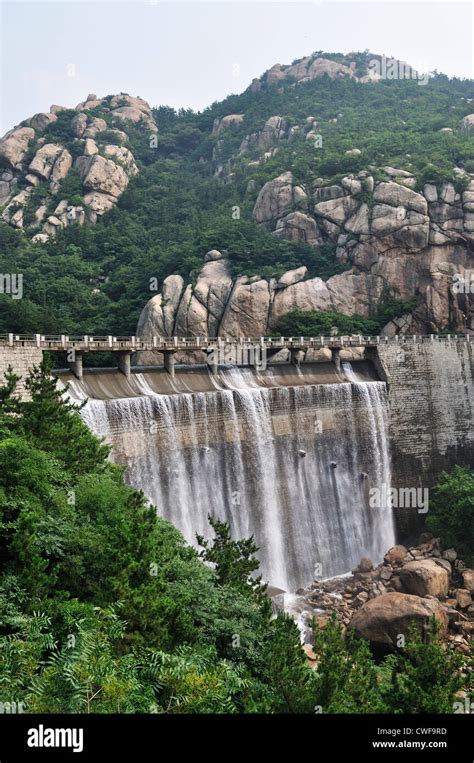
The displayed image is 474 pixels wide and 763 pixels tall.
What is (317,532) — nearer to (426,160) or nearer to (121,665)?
(121,665)

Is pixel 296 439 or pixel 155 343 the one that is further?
pixel 296 439

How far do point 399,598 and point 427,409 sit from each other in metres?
19.9

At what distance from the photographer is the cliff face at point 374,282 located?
5222 centimetres

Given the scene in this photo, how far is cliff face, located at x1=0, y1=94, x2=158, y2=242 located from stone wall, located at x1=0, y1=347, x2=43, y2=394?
4952 cm

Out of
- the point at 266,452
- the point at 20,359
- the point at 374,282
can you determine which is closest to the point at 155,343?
the point at 20,359

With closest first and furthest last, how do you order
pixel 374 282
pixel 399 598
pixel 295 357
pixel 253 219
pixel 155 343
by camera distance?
pixel 399 598
pixel 155 343
pixel 295 357
pixel 374 282
pixel 253 219

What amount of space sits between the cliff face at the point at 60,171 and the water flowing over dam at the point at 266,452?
4802 cm

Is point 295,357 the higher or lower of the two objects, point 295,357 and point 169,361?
the higher

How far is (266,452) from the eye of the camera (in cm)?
3444

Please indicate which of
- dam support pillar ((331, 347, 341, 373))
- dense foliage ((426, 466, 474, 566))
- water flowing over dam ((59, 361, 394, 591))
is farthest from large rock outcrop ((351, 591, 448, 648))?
dam support pillar ((331, 347, 341, 373))

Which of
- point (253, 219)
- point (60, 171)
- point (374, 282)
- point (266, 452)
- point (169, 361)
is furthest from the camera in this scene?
point (60, 171)

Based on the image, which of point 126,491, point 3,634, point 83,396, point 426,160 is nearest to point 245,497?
point 83,396

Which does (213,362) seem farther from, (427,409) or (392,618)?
(392,618)
